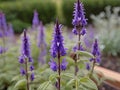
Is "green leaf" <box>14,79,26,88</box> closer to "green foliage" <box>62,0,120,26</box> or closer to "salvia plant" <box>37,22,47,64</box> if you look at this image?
"salvia plant" <box>37,22,47,64</box>

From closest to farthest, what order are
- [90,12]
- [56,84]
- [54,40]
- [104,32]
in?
[54,40], [56,84], [104,32], [90,12]

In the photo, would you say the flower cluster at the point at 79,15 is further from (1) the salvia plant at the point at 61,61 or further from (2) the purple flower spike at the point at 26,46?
(2) the purple flower spike at the point at 26,46

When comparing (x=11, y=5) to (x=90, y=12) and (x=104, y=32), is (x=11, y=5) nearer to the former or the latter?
(x=90, y=12)

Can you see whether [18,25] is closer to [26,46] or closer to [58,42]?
[26,46]

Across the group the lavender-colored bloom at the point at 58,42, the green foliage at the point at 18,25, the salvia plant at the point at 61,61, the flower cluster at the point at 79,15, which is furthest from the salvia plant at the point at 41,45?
the green foliage at the point at 18,25

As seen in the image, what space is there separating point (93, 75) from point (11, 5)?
8.71 m

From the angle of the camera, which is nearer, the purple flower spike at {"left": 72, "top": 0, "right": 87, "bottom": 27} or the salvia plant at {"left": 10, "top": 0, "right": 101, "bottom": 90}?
the salvia plant at {"left": 10, "top": 0, "right": 101, "bottom": 90}

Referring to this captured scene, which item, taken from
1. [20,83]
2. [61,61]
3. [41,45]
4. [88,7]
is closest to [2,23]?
[41,45]

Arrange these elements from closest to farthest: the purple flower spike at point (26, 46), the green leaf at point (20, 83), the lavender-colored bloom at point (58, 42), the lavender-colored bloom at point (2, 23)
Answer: the lavender-colored bloom at point (58, 42) → the purple flower spike at point (26, 46) → the green leaf at point (20, 83) → the lavender-colored bloom at point (2, 23)

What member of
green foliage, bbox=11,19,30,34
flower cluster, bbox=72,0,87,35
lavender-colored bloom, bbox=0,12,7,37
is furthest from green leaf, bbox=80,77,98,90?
green foliage, bbox=11,19,30,34

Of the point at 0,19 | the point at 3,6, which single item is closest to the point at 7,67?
the point at 0,19

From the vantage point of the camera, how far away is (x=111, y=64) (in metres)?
5.55

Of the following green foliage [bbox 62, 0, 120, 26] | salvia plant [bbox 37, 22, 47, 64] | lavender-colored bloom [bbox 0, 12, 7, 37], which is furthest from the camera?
green foliage [bbox 62, 0, 120, 26]

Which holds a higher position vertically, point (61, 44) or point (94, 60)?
point (61, 44)
